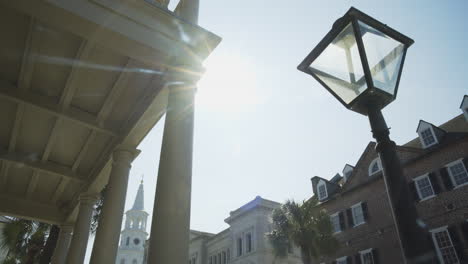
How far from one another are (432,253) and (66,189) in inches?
550

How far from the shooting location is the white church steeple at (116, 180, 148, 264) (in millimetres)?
73312

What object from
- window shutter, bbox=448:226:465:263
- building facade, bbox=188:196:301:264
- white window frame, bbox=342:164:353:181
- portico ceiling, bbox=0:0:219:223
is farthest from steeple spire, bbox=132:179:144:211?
window shutter, bbox=448:226:465:263

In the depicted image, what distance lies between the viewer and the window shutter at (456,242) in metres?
18.6

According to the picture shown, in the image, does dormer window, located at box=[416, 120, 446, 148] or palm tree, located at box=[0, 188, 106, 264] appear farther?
dormer window, located at box=[416, 120, 446, 148]

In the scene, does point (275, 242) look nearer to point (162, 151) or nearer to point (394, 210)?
point (162, 151)

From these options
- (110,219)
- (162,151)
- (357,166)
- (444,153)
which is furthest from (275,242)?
(162,151)

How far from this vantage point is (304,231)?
874 inches

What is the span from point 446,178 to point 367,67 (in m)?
22.1

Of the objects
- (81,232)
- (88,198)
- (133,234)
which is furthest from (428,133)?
(133,234)

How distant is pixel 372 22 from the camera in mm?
2893

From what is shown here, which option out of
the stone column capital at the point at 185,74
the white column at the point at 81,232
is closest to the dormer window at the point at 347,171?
the white column at the point at 81,232

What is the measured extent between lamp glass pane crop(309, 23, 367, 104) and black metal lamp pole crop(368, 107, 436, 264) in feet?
1.18

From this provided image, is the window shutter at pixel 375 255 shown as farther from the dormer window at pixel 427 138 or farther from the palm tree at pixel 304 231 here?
the dormer window at pixel 427 138

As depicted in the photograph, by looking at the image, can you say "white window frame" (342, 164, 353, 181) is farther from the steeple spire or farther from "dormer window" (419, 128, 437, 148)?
the steeple spire
